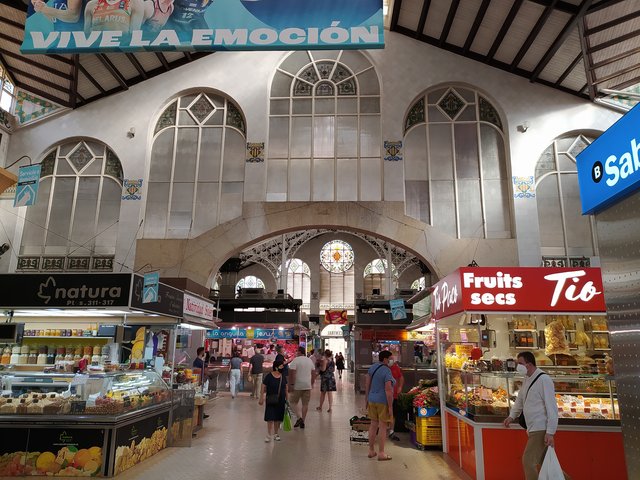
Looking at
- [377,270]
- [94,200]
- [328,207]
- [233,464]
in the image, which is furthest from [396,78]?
[377,270]

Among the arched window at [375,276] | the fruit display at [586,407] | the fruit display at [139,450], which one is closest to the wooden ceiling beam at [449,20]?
the fruit display at [586,407]

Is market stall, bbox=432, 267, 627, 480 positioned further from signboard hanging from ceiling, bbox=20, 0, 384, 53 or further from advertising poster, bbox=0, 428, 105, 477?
advertising poster, bbox=0, 428, 105, 477

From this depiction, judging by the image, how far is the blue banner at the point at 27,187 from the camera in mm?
8883

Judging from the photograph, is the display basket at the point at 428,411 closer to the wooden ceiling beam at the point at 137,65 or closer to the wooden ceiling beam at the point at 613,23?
the wooden ceiling beam at the point at 613,23

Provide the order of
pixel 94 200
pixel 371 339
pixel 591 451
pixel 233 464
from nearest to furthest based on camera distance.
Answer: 1. pixel 591 451
2. pixel 233 464
3. pixel 94 200
4. pixel 371 339

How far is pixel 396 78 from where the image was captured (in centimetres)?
1538

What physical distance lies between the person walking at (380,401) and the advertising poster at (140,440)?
3.11m

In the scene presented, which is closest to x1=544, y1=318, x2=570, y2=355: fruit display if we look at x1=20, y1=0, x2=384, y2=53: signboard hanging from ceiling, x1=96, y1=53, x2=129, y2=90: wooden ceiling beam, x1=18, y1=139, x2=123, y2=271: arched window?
x1=20, y1=0, x2=384, y2=53: signboard hanging from ceiling

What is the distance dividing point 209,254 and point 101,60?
22.1ft

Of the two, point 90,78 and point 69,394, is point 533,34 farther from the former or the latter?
point 69,394

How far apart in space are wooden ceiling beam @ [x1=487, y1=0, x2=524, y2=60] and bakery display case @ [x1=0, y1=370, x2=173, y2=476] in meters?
12.5

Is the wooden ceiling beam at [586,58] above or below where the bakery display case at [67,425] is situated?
above

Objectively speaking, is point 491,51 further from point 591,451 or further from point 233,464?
point 233,464

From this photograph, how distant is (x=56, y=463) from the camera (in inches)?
223
